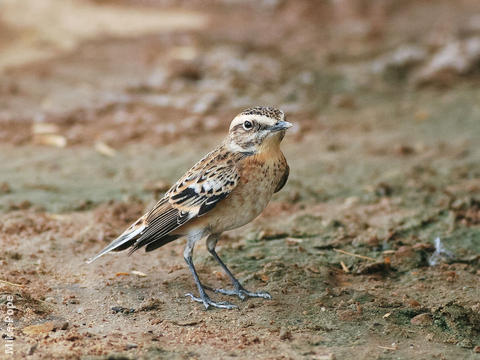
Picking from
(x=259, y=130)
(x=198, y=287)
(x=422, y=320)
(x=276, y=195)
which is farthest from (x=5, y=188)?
(x=422, y=320)

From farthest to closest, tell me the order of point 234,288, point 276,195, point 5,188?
point 276,195 < point 5,188 < point 234,288

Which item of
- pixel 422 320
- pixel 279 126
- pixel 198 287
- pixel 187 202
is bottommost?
pixel 422 320

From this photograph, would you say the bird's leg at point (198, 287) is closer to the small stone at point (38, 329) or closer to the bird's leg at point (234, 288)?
the bird's leg at point (234, 288)

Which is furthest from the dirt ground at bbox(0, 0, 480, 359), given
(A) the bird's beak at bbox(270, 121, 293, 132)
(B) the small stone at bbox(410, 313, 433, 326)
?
(A) the bird's beak at bbox(270, 121, 293, 132)

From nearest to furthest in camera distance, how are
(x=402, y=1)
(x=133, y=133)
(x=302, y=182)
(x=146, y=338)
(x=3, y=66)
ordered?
1. (x=146, y=338)
2. (x=302, y=182)
3. (x=133, y=133)
4. (x=3, y=66)
5. (x=402, y=1)

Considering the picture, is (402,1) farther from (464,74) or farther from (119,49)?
(119,49)

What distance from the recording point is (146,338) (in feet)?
17.2

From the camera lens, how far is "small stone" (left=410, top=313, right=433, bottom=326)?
567 cm

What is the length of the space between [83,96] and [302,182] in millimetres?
4709

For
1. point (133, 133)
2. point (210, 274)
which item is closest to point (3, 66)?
point (133, 133)

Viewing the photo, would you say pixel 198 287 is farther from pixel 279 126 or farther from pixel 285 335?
pixel 279 126

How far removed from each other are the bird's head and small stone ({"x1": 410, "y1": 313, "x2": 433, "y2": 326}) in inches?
71.2

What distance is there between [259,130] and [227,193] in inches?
23.9

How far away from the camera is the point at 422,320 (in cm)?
568
